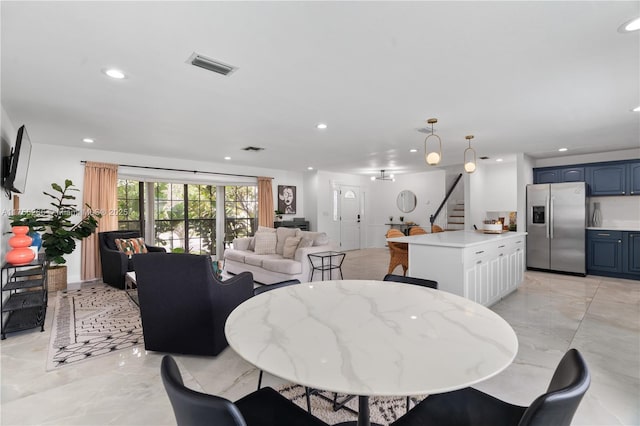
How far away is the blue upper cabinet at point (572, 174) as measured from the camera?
19.9ft

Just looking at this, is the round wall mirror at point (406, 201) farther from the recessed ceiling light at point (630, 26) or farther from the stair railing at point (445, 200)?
the recessed ceiling light at point (630, 26)

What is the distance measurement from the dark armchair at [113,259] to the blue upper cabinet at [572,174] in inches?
306

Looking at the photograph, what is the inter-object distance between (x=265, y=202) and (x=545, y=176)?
6.08 m

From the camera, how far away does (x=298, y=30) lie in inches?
74.4

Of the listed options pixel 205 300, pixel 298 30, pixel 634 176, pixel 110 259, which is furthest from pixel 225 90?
pixel 634 176

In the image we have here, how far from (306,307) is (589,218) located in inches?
278

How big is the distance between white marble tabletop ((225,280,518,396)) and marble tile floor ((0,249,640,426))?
1.16m

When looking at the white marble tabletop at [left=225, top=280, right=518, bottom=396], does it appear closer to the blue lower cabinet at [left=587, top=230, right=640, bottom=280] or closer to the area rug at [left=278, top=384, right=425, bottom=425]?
the area rug at [left=278, top=384, right=425, bottom=425]

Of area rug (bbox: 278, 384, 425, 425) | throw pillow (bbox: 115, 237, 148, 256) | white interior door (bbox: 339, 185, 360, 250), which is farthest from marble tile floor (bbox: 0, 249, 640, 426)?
white interior door (bbox: 339, 185, 360, 250)

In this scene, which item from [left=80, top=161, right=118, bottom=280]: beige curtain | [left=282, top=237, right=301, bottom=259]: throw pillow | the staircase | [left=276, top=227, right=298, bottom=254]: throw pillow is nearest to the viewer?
[left=282, top=237, right=301, bottom=259]: throw pillow

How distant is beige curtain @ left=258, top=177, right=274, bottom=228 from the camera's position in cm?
763

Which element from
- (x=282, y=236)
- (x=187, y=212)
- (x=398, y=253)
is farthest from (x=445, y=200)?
(x=187, y=212)

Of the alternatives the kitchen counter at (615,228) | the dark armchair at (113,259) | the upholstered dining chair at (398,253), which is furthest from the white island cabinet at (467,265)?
the dark armchair at (113,259)

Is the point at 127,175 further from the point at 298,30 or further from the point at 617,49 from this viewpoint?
the point at 617,49
